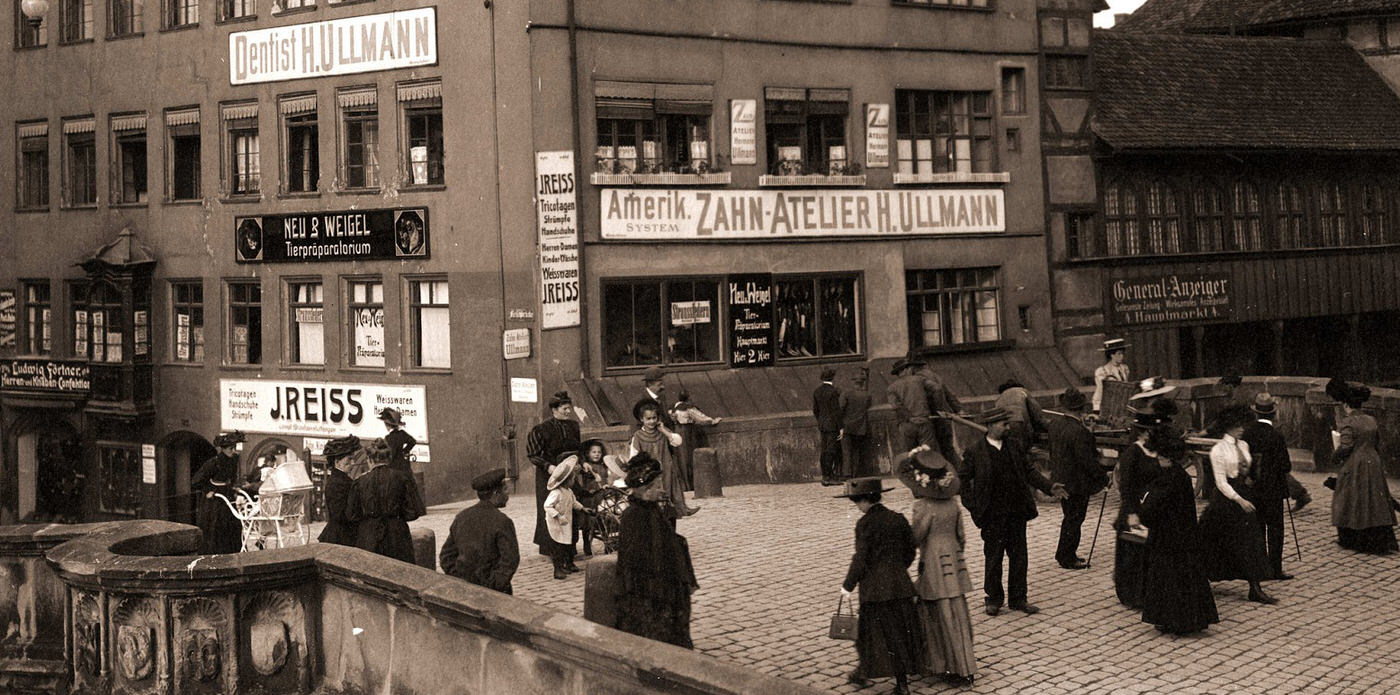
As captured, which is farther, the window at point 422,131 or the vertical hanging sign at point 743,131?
A: the vertical hanging sign at point 743,131

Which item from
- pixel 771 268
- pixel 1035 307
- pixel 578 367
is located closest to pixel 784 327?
pixel 771 268

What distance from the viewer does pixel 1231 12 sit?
40.0 metres

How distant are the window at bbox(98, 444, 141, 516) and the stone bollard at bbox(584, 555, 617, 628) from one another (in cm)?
2124

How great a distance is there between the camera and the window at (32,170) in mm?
31953

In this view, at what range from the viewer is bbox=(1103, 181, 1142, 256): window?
31219 millimetres

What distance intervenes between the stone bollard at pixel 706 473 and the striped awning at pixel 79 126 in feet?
57.9

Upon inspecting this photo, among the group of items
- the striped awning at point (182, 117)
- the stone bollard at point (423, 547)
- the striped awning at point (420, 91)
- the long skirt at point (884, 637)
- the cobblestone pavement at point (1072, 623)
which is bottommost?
the cobblestone pavement at point (1072, 623)

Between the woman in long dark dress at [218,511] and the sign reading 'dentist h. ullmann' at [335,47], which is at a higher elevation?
the sign reading 'dentist h. ullmann' at [335,47]

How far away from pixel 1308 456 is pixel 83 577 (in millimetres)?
17481

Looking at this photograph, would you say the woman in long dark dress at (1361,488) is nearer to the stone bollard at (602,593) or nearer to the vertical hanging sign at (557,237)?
the stone bollard at (602,593)

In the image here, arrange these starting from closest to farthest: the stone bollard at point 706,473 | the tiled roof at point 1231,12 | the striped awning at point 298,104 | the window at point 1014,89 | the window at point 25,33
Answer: the stone bollard at point 706,473 → the striped awning at point 298,104 → the window at point 1014,89 → the window at point 25,33 → the tiled roof at point 1231,12

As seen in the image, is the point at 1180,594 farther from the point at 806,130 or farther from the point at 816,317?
the point at 806,130

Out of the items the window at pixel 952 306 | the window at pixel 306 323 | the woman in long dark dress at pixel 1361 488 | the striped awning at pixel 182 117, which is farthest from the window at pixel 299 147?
the woman in long dark dress at pixel 1361 488

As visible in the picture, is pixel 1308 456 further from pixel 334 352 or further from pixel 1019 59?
pixel 334 352
